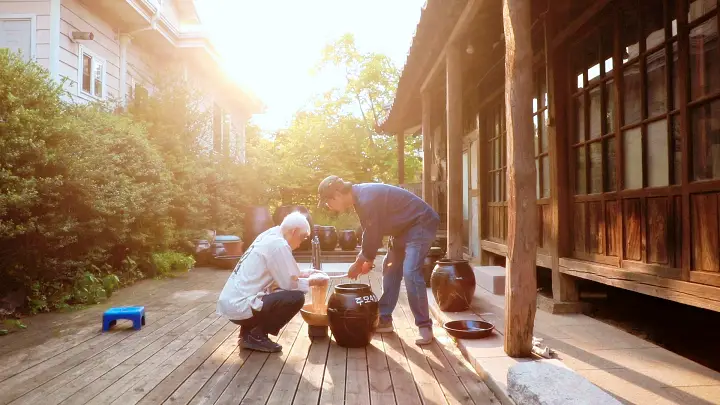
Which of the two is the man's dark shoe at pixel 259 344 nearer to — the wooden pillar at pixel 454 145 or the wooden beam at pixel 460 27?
the wooden pillar at pixel 454 145

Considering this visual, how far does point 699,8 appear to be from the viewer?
363 cm

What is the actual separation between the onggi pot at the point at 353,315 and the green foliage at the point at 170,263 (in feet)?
17.8

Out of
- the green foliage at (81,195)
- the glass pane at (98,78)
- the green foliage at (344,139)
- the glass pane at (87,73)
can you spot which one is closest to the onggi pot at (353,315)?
the green foliage at (81,195)

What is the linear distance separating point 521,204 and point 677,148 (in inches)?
46.1

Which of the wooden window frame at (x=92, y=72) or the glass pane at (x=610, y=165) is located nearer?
the glass pane at (x=610, y=165)

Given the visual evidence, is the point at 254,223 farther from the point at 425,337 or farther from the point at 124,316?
the point at 425,337

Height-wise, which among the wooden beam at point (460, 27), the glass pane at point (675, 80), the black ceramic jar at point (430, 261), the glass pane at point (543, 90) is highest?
the wooden beam at point (460, 27)

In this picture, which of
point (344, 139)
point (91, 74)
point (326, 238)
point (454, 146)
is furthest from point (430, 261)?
point (344, 139)

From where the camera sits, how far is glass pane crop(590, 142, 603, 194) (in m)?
5.04

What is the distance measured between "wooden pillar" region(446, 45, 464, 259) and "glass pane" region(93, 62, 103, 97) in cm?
647

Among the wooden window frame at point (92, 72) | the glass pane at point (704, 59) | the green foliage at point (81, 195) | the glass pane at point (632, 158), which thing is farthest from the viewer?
the wooden window frame at point (92, 72)

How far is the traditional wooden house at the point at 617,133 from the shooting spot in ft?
11.7

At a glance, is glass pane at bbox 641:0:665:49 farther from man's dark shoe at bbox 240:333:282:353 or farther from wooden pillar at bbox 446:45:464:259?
man's dark shoe at bbox 240:333:282:353

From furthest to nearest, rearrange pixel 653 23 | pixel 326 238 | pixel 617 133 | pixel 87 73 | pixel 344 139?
pixel 344 139
pixel 326 238
pixel 87 73
pixel 617 133
pixel 653 23
